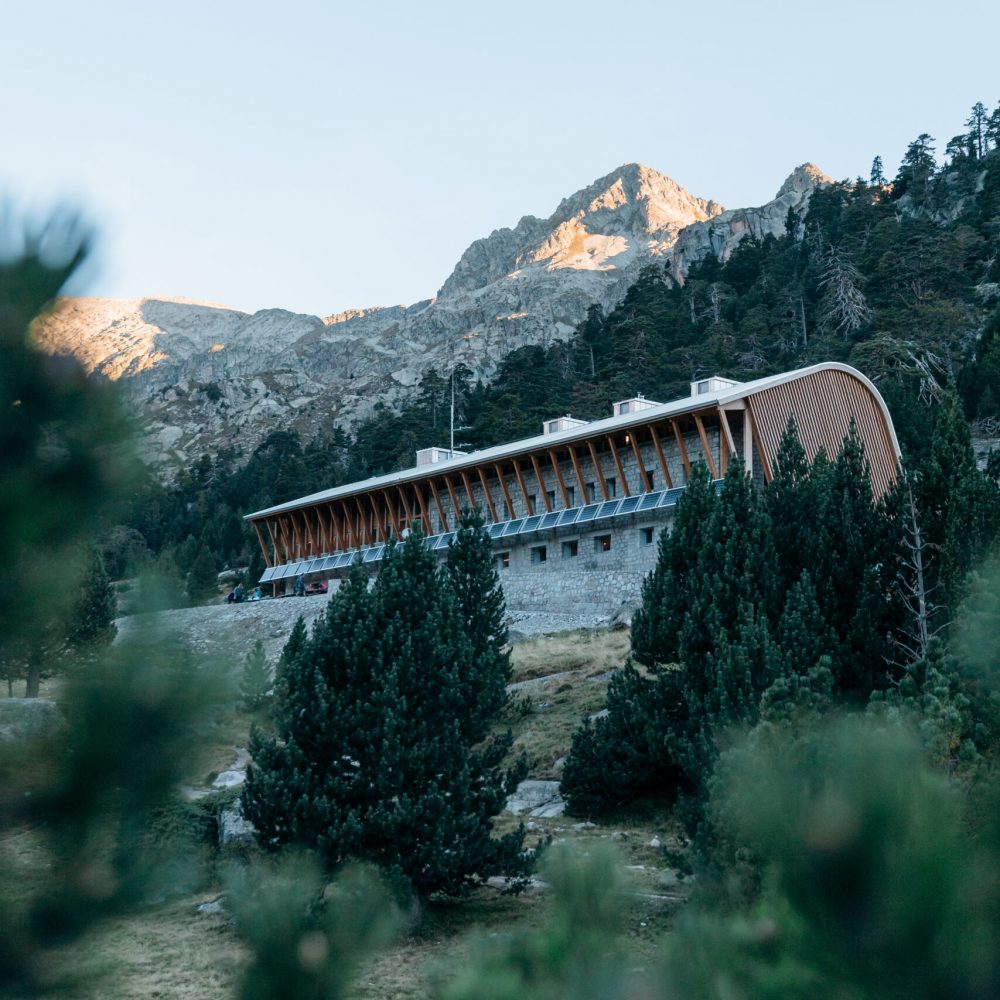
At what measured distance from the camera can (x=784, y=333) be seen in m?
69.3

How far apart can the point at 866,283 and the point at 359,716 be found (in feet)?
204

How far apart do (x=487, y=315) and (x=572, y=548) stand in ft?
364

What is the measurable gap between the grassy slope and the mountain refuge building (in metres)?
12.8

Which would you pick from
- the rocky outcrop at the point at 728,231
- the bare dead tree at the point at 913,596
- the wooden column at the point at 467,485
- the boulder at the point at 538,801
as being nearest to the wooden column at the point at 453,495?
the wooden column at the point at 467,485

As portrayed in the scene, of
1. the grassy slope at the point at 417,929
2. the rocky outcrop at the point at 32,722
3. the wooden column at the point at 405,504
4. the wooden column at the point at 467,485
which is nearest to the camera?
the grassy slope at the point at 417,929

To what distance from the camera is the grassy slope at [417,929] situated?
3.32 m

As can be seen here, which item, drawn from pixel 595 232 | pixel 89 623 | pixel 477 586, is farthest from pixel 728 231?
pixel 89 623

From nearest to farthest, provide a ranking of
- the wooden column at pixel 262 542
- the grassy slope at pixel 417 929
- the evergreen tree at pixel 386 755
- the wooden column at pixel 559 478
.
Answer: the grassy slope at pixel 417 929 < the evergreen tree at pixel 386 755 < the wooden column at pixel 559 478 < the wooden column at pixel 262 542

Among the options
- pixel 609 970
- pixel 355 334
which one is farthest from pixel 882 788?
pixel 355 334

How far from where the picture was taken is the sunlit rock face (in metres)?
117

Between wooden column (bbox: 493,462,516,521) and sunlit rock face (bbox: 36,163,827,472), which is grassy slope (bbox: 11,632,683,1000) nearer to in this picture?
wooden column (bbox: 493,462,516,521)

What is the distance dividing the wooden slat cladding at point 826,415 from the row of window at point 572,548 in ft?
15.8

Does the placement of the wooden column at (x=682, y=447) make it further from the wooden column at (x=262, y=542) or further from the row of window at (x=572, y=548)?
the wooden column at (x=262, y=542)

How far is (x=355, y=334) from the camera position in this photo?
7534 inches
